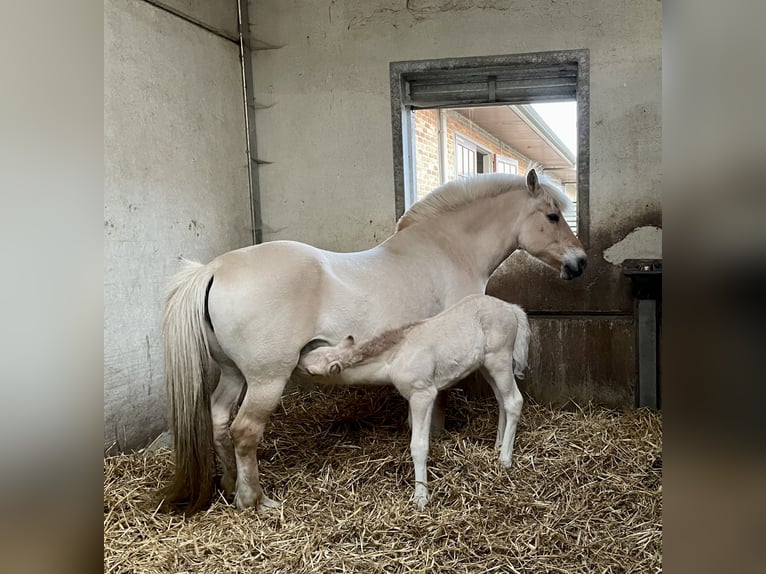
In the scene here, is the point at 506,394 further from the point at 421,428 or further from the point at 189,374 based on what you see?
the point at 189,374

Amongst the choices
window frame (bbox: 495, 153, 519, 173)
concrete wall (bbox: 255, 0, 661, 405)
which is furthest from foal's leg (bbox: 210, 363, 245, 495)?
window frame (bbox: 495, 153, 519, 173)

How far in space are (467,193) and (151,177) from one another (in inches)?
62.2

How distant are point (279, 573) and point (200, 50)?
9.02 feet

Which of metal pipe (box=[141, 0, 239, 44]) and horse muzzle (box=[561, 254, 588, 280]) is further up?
metal pipe (box=[141, 0, 239, 44])

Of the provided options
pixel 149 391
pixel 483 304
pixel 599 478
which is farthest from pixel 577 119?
pixel 149 391

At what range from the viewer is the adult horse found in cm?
222

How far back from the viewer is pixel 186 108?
10.7 ft

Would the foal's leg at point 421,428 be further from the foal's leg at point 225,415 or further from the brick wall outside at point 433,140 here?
the brick wall outside at point 433,140

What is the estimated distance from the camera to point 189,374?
221cm

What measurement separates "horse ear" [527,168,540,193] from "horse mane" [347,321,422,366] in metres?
1.04

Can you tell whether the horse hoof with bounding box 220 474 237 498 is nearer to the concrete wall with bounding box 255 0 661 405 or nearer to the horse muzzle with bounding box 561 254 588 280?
the concrete wall with bounding box 255 0 661 405

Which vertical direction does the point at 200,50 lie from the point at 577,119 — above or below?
above

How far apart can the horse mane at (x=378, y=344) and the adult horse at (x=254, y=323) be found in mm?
82
